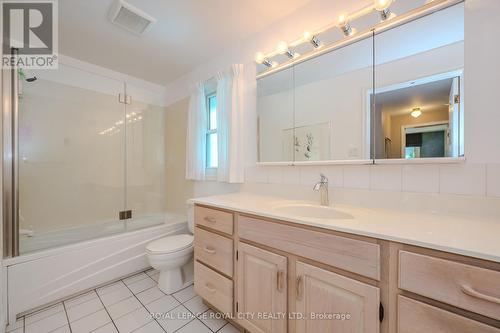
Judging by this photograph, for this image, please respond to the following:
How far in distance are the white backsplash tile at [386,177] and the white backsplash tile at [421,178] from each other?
0.10 ft

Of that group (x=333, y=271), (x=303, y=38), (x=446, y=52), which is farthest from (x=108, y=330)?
(x=446, y=52)

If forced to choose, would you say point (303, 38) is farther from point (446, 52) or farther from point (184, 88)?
point (184, 88)

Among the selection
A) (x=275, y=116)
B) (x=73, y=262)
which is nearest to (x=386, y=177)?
(x=275, y=116)

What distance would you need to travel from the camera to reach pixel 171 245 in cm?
173

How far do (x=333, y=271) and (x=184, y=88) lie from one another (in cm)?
260

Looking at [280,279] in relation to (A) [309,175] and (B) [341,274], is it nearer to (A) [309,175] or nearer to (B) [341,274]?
(B) [341,274]

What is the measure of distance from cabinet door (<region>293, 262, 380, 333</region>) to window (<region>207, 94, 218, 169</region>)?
1578mm

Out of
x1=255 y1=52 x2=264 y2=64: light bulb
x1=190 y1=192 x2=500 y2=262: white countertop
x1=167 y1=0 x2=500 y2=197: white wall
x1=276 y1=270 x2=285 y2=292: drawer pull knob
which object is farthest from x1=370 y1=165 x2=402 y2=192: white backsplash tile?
x1=255 y1=52 x2=264 y2=64: light bulb

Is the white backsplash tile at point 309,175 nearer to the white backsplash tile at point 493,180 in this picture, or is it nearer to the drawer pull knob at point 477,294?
the white backsplash tile at point 493,180

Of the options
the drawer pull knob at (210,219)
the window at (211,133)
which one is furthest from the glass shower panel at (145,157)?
the drawer pull knob at (210,219)

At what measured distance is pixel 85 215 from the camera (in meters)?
2.29

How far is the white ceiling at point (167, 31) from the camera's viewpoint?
1.45 meters

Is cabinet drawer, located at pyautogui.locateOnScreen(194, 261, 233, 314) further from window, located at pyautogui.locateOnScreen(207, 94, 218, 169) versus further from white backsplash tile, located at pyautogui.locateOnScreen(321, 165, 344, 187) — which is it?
window, located at pyautogui.locateOnScreen(207, 94, 218, 169)

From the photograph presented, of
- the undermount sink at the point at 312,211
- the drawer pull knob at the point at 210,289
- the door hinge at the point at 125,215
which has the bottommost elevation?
the drawer pull knob at the point at 210,289
